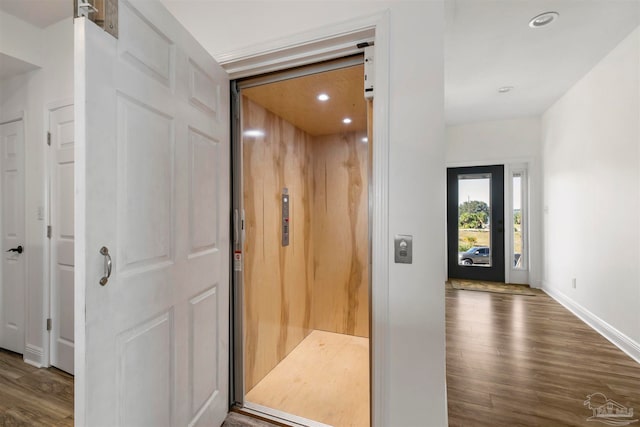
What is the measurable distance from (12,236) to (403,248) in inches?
134

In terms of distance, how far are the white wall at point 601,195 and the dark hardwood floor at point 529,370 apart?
13.0 inches

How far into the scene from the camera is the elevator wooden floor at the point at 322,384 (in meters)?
1.82

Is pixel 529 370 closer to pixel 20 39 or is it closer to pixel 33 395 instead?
pixel 33 395

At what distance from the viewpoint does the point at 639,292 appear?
2443mm

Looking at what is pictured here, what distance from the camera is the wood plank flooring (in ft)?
5.79

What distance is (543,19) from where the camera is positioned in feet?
7.69

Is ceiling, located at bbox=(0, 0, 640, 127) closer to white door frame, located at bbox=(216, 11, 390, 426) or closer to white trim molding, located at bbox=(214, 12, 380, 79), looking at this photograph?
white trim molding, located at bbox=(214, 12, 380, 79)

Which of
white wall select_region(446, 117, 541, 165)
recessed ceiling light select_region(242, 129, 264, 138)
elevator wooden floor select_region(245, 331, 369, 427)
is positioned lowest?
elevator wooden floor select_region(245, 331, 369, 427)

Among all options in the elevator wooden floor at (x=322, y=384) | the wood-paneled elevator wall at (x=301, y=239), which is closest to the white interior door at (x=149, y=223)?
the elevator wooden floor at (x=322, y=384)

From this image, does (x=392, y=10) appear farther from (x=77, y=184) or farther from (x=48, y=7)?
(x=48, y=7)

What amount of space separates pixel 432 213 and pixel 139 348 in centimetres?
118

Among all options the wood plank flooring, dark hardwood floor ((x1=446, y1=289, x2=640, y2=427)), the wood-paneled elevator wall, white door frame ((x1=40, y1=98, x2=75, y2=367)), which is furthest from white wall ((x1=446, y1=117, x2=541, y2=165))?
the wood plank flooring

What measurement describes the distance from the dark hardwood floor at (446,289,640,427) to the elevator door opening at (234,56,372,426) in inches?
29.3

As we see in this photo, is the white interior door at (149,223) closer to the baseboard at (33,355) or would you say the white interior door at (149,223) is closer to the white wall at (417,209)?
the white wall at (417,209)
